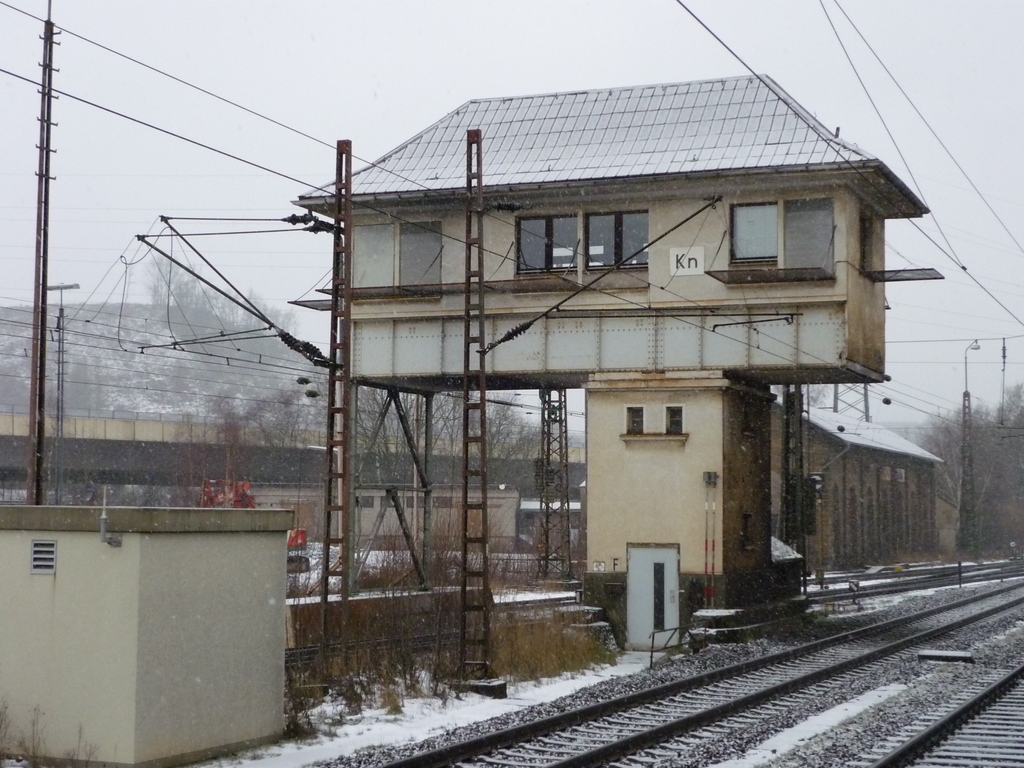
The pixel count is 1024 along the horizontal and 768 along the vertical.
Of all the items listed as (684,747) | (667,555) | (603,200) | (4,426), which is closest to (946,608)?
(667,555)

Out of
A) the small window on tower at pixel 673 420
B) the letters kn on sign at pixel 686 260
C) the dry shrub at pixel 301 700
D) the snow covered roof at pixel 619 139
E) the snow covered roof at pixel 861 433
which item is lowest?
the dry shrub at pixel 301 700

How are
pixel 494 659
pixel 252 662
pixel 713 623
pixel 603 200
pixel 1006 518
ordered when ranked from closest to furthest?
1. pixel 252 662
2. pixel 494 659
3. pixel 713 623
4. pixel 603 200
5. pixel 1006 518

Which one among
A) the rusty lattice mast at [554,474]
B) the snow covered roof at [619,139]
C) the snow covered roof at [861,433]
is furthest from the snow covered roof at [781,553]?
the snow covered roof at [861,433]

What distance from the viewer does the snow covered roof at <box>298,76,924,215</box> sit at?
87.9ft

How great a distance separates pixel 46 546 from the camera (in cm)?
1232

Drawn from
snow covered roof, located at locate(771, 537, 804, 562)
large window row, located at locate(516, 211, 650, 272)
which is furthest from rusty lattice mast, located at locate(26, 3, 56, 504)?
snow covered roof, located at locate(771, 537, 804, 562)

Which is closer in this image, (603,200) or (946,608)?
(603,200)

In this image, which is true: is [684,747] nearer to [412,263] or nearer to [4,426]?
[412,263]

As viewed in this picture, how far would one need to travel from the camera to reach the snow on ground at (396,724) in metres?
12.8

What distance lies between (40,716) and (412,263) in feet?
58.3

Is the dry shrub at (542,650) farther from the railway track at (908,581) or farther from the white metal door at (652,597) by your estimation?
the railway track at (908,581)

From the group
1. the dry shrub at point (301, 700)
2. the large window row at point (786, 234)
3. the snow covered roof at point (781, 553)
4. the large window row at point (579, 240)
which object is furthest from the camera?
the snow covered roof at point (781, 553)

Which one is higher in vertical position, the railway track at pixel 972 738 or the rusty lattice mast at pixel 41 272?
the rusty lattice mast at pixel 41 272

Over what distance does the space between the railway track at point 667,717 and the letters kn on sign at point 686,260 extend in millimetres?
8067
